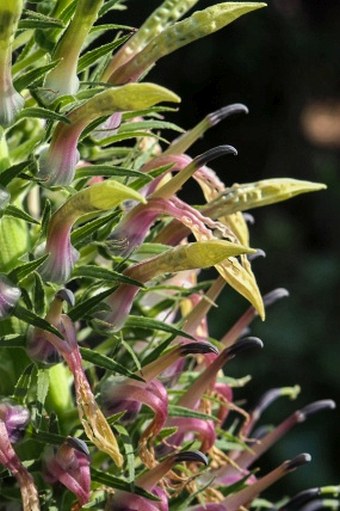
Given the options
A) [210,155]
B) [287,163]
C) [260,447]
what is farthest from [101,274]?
[287,163]

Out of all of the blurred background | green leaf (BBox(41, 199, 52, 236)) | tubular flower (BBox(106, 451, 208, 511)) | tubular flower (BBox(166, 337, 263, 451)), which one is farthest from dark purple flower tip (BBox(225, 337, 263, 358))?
the blurred background

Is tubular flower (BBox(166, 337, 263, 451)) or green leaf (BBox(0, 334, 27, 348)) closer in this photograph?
green leaf (BBox(0, 334, 27, 348))

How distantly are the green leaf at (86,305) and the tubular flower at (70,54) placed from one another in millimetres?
155

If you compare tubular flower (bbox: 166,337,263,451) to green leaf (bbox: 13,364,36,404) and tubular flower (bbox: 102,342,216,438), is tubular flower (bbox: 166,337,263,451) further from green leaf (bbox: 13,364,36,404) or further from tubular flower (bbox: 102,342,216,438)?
green leaf (bbox: 13,364,36,404)

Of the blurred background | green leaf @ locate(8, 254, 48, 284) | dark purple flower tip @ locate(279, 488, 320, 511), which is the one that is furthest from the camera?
the blurred background

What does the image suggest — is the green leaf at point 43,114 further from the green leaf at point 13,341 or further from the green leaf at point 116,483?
the green leaf at point 116,483

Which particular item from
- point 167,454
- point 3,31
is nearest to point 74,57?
point 3,31

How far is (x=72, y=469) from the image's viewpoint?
0.91 metres

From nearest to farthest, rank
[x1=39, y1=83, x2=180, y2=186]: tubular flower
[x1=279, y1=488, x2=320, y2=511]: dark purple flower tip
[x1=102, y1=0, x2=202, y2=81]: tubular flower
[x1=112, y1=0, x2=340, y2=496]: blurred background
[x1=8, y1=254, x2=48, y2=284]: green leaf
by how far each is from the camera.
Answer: [x1=39, y1=83, x2=180, y2=186]: tubular flower, [x1=8, y1=254, x2=48, y2=284]: green leaf, [x1=102, y1=0, x2=202, y2=81]: tubular flower, [x1=279, y1=488, x2=320, y2=511]: dark purple flower tip, [x1=112, y1=0, x2=340, y2=496]: blurred background

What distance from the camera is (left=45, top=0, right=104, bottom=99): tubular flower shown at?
85 cm

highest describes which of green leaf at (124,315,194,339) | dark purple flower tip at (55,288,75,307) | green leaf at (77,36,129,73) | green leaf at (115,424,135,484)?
green leaf at (77,36,129,73)

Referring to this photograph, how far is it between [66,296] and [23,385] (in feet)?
0.33

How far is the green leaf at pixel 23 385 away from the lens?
3.02 feet

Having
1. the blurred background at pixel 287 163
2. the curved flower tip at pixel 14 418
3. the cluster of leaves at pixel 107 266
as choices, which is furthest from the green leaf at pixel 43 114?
the blurred background at pixel 287 163
